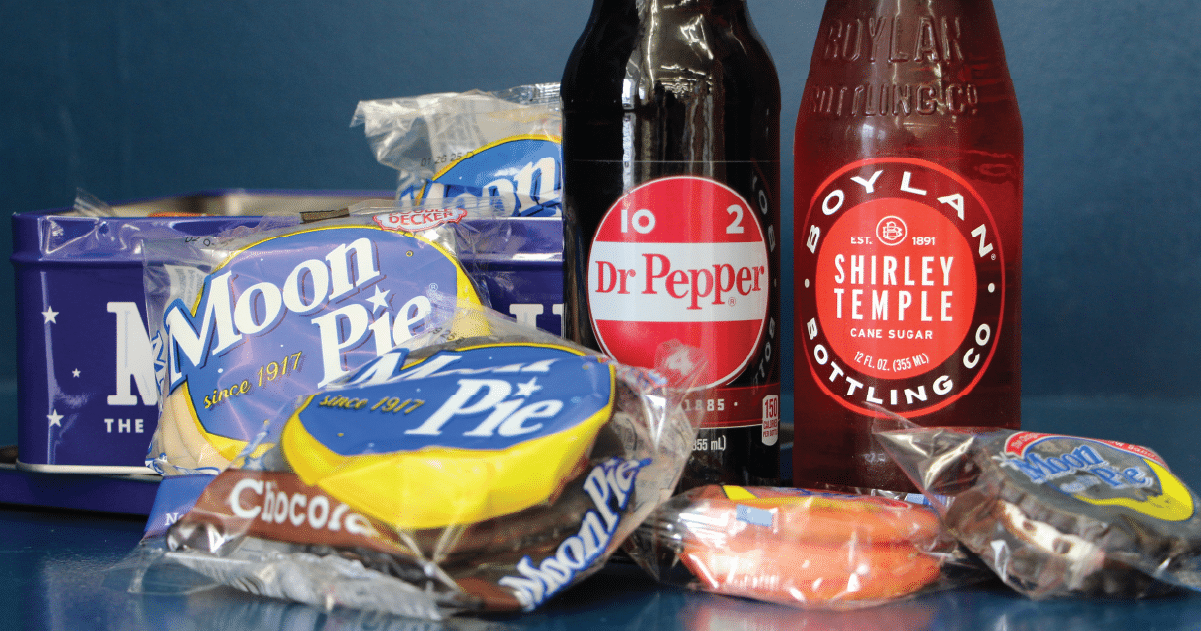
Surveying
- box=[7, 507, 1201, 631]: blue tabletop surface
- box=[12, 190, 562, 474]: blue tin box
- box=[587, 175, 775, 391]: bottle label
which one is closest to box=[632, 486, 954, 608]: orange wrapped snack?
box=[7, 507, 1201, 631]: blue tabletop surface

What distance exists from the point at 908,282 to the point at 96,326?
0.61 m

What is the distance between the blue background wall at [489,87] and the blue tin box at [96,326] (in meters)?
0.52

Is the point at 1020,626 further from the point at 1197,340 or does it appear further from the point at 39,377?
the point at 1197,340

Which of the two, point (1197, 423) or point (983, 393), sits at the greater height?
point (983, 393)

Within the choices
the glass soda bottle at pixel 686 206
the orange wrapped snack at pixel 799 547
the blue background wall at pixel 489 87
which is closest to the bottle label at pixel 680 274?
the glass soda bottle at pixel 686 206

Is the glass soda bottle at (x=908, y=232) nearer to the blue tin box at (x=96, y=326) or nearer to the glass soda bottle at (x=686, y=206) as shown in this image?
the glass soda bottle at (x=686, y=206)

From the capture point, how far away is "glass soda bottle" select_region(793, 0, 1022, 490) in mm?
745

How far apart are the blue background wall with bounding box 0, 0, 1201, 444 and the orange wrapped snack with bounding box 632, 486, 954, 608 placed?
72 centimetres

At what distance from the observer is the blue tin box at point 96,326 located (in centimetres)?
88

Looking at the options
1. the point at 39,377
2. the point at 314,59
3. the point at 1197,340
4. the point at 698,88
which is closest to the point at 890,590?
the point at 698,88

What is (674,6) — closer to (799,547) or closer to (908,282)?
(908,282)

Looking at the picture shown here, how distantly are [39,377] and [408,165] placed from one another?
16.2 inches

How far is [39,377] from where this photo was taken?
0.89 meters

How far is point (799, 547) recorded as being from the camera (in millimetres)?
636
